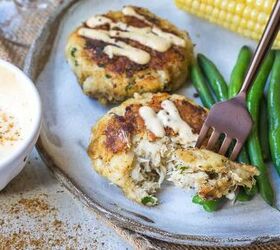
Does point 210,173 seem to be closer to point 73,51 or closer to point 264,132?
point 264,132

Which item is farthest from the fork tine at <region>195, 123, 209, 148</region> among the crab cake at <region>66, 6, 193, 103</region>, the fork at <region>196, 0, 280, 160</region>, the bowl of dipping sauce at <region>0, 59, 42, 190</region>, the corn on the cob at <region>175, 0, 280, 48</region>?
the corn on the cob at <region>175, 0, 280, 48</region>

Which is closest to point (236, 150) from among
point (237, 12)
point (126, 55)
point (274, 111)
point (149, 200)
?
point (274, 111)

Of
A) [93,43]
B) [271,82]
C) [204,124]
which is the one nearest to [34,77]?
[93,43]

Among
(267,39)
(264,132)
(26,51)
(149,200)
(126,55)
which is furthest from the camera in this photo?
(26,51)

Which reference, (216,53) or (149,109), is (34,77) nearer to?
(149,109)

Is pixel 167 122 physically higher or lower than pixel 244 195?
higher

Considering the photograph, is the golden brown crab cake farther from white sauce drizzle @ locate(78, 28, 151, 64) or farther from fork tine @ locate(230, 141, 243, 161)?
white sauce drizzle @ locate(78, 28, 151, 64)

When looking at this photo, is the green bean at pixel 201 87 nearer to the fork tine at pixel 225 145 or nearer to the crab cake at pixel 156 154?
the crab cake at pixel 156 154
